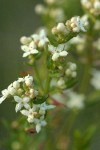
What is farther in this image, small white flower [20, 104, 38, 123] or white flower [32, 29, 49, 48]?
white flower [32, 29, 49, 48]

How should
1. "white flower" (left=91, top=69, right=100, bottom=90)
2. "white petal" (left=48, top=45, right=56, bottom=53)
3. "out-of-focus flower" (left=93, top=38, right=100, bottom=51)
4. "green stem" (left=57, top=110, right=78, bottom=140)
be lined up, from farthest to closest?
"white flower" (left=91, top=69, right=100, bottom=90) < "green stem" (left=57, top=110, right=78, bottom=140) < "out-of-focus flower" (left=93, top=38, right=100, bottom=51) < "white petal" (left=48, top=45, right=56, bottom=53)

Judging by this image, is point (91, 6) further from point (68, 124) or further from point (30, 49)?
point (68, 124)

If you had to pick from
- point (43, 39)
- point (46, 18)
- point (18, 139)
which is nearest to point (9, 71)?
point (46, 18)

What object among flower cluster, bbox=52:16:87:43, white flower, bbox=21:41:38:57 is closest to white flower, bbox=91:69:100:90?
white flower, bbox=21:41:38:57

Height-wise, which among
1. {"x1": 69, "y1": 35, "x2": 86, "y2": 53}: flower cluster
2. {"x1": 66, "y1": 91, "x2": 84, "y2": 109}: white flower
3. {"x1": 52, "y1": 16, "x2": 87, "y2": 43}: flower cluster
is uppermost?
{"x1": 69, "y1": 35, "x2": 86, "y2": 53}: flower cluster

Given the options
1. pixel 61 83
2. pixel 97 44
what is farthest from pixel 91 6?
pixel 61 83

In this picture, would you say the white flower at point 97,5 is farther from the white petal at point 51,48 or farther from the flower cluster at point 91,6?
the white petal at point 51,48

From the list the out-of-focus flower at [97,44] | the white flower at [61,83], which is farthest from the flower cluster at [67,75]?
the out-of-focus flower at [97,44]

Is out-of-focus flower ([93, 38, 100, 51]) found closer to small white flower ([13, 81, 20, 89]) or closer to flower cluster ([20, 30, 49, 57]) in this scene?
flower cluster ([20, 30, 49, 57])

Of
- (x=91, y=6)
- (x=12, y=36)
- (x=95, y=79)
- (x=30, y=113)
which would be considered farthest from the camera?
(x=12, y=36)
